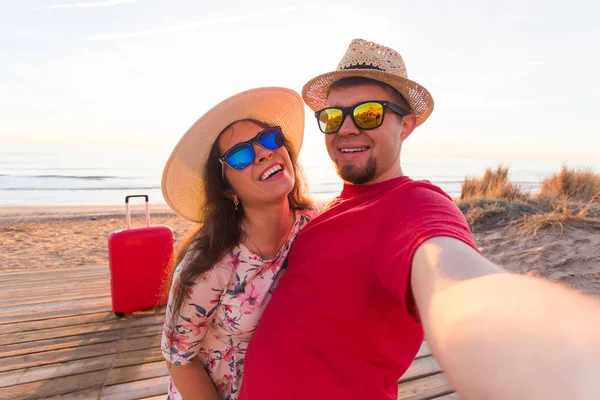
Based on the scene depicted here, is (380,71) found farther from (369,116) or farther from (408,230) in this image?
(408,230)

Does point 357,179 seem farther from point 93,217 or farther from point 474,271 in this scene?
point 93,217

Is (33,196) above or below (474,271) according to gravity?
below

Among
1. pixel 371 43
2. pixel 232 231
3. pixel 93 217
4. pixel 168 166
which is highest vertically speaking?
pixel 371 43

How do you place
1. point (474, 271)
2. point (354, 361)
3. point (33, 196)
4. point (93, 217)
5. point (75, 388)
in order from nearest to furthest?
point (474, 271), point (354, 361), point (75, 388), point (93, 217), point (33, 196)

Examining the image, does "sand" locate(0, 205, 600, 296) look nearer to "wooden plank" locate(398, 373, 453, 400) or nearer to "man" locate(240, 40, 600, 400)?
"wooden plank" locate(398, 373, 453, 400)

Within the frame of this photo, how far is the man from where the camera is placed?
20.5 inches

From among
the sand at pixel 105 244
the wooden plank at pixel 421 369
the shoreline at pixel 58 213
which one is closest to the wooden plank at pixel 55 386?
the wooden plank at pixel 421 369

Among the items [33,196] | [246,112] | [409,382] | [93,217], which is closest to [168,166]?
[246,112]

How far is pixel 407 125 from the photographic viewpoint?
183 centimetres

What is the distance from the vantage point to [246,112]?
67.9 inches

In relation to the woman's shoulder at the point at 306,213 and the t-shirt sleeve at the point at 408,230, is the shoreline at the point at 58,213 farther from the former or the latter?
the t-shirt sleeve at the point at 408,230

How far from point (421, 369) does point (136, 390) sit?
2.04 meters

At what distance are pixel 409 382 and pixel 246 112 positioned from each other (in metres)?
2.17

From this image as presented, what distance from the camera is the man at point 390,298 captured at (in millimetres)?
521
